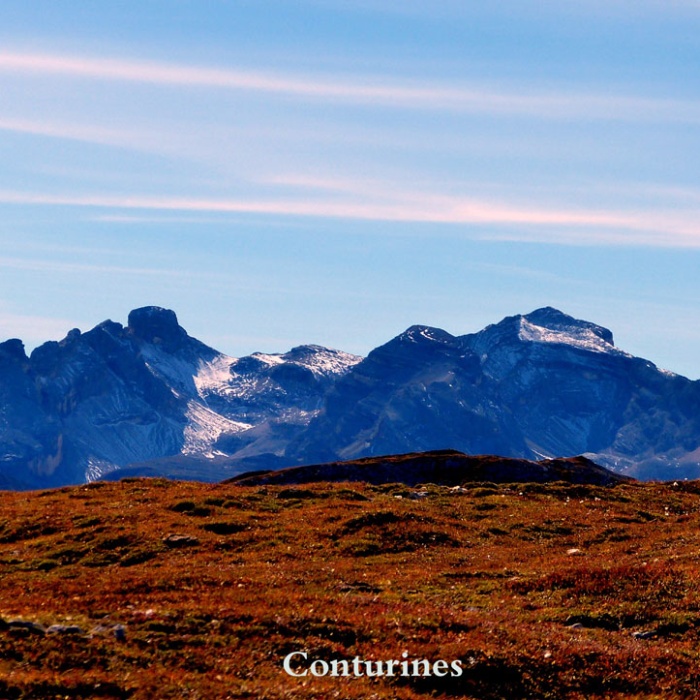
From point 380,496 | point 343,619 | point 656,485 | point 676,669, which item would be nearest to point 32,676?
point 343,619

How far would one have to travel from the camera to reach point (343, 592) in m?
36.0

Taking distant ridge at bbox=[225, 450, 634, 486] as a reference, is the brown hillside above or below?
above

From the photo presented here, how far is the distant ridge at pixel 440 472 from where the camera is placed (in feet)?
266

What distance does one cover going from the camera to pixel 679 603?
33.2 metres

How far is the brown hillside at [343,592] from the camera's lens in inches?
949

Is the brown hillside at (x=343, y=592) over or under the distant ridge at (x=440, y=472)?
over

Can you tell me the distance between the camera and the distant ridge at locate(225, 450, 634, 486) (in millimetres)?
80938

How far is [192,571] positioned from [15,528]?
700 inches

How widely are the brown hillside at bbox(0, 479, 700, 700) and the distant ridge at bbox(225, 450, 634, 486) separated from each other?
16.6m

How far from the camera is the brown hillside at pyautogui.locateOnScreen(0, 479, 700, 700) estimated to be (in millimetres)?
24094

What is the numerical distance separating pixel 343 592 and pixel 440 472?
158ft

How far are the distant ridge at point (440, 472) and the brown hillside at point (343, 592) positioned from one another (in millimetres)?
16627

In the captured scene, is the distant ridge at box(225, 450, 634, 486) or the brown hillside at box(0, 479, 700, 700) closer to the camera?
the brown hillside at box(0, 479, 700, 700)

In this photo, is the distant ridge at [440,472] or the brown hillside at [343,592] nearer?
the brown hillside at [343,592]
